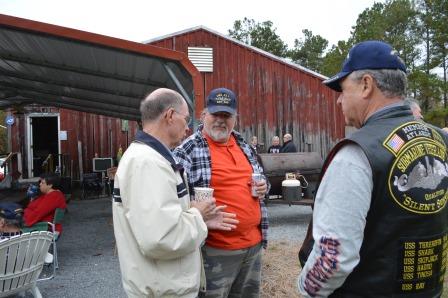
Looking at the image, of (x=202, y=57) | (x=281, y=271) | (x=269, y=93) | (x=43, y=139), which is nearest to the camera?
(x=281, y=271)

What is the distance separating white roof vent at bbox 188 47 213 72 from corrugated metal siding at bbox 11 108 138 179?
3334 mm

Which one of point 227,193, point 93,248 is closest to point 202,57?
point 93,248

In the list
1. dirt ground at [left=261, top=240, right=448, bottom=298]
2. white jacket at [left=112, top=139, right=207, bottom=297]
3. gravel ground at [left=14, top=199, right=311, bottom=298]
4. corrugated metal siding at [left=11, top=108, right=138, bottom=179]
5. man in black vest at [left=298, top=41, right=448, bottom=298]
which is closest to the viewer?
man in black vest at [left=298, top=41, right=448, bottom=298]

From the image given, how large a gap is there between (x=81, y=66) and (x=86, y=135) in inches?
351

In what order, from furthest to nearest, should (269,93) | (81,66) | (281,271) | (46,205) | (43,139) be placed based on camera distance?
(43,139) → (269,93) → (81,66) → (46,205) → (281,271)

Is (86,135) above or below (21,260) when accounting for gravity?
above

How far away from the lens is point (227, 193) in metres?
2.82

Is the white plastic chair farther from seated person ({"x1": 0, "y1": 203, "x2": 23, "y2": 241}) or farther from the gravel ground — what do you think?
seated person ({"x1": 0, "y1": 203, "x2": 23, "y2": 241})

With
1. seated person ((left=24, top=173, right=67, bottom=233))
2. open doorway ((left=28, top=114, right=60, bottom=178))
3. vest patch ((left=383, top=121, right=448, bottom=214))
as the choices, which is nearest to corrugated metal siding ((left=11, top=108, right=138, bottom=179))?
open doorway ((left=28, top=114, right=60, bottom=178))

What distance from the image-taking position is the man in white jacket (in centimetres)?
186

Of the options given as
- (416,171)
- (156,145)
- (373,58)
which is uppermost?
(373,58)

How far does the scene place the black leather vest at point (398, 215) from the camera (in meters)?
1.43

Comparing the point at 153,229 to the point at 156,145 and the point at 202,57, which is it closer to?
the point at 156,145

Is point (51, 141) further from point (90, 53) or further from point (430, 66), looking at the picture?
point (430, 66)
